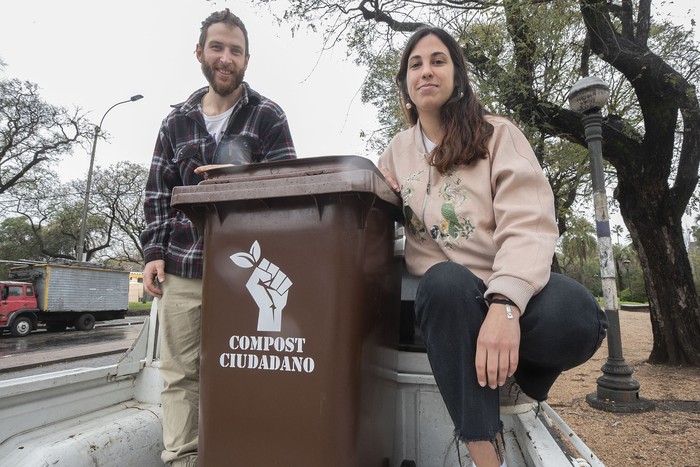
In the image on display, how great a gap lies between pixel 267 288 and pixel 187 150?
3.34 ft

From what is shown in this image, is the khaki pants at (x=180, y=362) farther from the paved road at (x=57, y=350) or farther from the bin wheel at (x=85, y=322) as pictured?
the bin wheel at (x=85, y=322)

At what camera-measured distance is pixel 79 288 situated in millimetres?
17031

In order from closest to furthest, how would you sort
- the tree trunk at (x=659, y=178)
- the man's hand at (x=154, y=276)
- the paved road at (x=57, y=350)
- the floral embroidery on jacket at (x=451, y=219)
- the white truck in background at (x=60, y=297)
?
the floral embroidery on jacket at (x=451, y=219), the man's hand at (x=154, y=276), the tree trunk at (x=659, y=178), the paved road at (x=57, y=350), the white truck in background at (x=60, y=297)

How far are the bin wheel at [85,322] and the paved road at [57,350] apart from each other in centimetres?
32

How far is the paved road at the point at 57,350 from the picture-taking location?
9.35 m

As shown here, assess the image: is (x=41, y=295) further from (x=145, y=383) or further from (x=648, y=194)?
(x=648, y=194)

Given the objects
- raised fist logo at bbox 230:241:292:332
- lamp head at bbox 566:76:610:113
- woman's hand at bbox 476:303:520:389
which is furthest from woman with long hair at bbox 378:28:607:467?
lamp head at bbox 566:76:610:113

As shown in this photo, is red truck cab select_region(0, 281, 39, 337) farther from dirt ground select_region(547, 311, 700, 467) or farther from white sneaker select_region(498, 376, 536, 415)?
white sneaker select_region(498, 376, 536, 415)

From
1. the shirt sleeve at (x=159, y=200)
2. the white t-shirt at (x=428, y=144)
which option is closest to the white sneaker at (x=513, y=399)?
the white t-shirt at (x=428, y=144)

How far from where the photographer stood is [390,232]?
1.71 meters

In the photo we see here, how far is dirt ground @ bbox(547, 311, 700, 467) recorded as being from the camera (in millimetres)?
3816

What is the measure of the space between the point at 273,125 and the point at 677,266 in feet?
22.5

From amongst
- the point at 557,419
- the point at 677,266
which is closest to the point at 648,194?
the point at 677,266

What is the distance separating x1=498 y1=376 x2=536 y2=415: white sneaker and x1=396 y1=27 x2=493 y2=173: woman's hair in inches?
30.2
